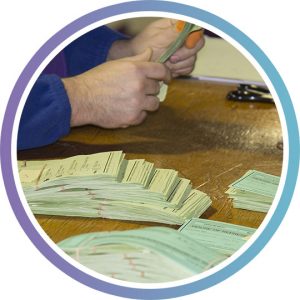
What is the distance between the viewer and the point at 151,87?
143 cm

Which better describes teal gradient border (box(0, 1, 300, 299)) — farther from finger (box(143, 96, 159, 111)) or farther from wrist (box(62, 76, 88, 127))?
finger (box(143, 96, 159, 111))

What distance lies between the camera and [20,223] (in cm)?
97

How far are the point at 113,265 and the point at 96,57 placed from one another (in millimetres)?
867

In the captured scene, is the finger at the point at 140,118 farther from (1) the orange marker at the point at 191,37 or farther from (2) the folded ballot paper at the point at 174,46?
(1) the orange marker at the point at 191,37

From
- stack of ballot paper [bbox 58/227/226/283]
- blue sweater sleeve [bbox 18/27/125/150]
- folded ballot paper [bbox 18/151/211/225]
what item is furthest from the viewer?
blue sweater sleeve [bbox 18/27/125/150]

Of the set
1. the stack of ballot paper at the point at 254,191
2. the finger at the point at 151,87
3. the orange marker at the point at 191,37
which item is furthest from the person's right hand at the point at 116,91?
the stack of ballot paper at the point at 254,191

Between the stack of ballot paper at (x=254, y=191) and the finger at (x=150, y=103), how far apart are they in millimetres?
364

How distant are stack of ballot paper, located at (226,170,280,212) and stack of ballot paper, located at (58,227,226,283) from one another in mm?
150

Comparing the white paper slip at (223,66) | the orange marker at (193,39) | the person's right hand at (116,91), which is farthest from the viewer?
the white paper slip at (223,66)

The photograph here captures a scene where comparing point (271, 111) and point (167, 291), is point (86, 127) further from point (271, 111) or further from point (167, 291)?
point (167, 291)

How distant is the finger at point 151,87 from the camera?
1.42 m

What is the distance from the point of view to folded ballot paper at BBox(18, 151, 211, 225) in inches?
40.3

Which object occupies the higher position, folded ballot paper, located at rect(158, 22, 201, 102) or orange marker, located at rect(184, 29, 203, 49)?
orange marker, located at rect(184, 29, 203, 49)

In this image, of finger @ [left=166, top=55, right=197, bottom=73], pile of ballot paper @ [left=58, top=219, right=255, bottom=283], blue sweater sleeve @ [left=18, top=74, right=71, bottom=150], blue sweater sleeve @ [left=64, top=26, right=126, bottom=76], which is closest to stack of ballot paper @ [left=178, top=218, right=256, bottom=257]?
pile of ballot paper @ [left=58, top=219, right=255, bottom=283]
